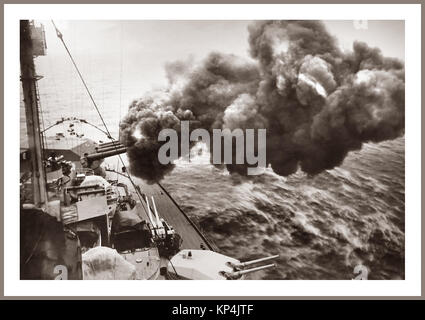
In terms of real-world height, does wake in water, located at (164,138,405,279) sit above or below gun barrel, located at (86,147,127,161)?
below

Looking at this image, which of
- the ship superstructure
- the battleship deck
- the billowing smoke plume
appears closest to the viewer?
the billowing smoke plume

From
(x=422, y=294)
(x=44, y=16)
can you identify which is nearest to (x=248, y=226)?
(x=422, y=294)

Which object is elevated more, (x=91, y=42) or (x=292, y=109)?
(x=91, y=42)

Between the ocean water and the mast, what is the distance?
0.09 m

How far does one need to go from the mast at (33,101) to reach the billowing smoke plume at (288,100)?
1.00 meters

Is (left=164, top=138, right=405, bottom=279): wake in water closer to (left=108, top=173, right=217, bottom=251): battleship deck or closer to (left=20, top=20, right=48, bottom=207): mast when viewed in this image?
(left=108, top=173, right=217, bottom=251): battleship deck

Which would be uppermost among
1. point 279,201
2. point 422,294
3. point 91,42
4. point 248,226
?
point 91,42

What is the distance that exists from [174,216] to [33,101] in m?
2.07

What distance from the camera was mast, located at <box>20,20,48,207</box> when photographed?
431cm

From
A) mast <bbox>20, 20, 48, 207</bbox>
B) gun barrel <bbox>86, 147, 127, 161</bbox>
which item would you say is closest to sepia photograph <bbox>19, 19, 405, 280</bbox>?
mast <bbox>20, 20, 48, 207</bbox>

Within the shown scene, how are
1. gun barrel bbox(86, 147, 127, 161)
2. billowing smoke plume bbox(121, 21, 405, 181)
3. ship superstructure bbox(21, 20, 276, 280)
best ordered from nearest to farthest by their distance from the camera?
billowing smoke plume bbox(121, 21, 405, 181) < ship superstructure bbox(21, 20, 276, 280) < gun barrel bbox(86, 147, 127, 161)

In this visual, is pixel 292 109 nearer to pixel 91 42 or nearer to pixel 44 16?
pixel 91 42

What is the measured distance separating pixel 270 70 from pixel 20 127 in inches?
114

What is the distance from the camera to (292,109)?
436 cm
